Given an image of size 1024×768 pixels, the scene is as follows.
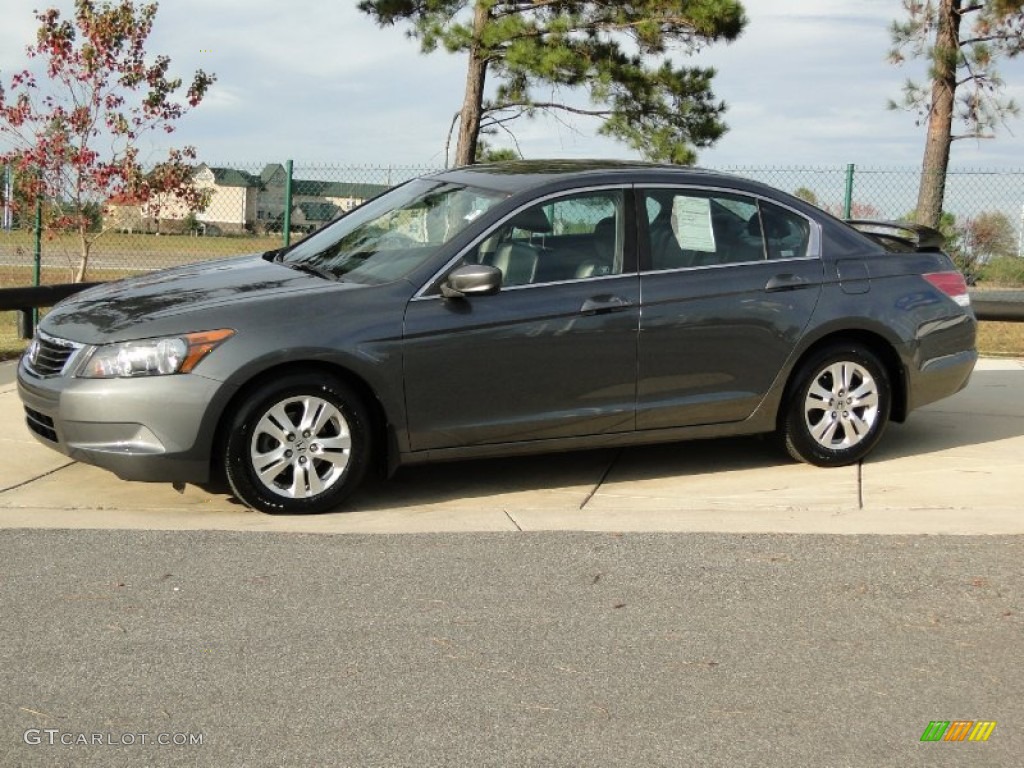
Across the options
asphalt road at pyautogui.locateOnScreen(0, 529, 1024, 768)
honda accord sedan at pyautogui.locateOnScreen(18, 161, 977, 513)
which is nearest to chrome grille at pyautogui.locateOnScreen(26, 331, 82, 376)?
honda accord sedan at pyautogui.locateOnScreen(18, 161, 977, 513)

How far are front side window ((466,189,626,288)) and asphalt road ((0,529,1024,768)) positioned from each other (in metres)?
1.44

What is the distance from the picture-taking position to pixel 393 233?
7.39 meters

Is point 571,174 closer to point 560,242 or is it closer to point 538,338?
point 560,242

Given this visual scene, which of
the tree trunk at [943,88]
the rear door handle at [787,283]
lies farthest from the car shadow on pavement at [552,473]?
the tree trunk at [943,88]

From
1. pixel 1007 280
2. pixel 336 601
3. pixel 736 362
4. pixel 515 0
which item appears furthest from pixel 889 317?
pixel 515 0

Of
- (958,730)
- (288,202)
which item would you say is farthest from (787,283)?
(288,202)

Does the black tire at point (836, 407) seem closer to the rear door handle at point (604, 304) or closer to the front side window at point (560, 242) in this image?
the rear door handle at point (604, 304)

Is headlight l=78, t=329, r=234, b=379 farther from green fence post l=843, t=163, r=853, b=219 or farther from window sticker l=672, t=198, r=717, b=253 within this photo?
green fence post l=843, t=163, r=853, b=219

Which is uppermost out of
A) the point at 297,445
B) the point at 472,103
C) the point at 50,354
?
the point at 472,103

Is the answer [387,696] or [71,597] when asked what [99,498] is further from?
[387,696]

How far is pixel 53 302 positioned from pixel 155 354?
560cm

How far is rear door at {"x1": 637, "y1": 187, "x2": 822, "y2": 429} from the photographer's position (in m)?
7.20

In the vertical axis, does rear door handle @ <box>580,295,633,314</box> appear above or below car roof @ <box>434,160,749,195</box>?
below

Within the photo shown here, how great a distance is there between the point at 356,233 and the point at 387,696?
3835 mm
